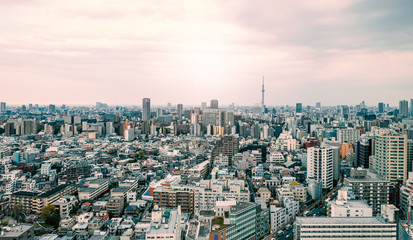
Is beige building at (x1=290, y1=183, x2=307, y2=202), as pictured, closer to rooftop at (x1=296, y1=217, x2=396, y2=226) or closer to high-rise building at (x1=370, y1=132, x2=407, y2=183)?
high-rise building at (x1=370, y1=132, x2=407, y2=183)

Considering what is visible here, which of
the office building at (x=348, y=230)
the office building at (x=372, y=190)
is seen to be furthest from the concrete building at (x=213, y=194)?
the office building at (x=348, y=230)

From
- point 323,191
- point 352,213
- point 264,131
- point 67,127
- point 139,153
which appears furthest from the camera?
point 67,127

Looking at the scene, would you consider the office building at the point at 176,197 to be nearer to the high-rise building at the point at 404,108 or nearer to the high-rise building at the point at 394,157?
the high-rise building at the point at 394,157

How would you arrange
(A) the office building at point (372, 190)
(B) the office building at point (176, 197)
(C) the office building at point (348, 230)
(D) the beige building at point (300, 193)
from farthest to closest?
1. (D) the beige building at point (300, 193)
2. (B) the office building at point (176, 197)
3. (A) the office building at point (372, 190)
4. (C) the office building at point (348, 230)

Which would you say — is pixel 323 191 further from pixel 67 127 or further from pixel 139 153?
pixel 67 127

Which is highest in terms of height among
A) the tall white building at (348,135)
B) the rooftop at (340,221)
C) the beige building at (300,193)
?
the tall white building at (348,135)

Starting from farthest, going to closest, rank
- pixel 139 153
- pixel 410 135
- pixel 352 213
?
1. pixel 139 153
2. pixel 410 135
3. pixel 352 213

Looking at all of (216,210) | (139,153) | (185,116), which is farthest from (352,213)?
(185,116)
